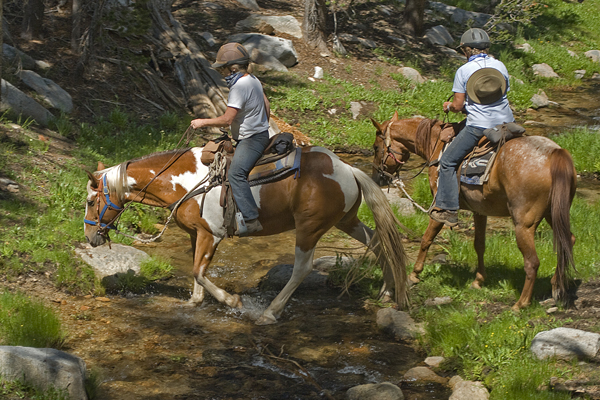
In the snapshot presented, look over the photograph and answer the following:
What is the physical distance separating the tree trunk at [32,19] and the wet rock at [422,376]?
12.5 meters

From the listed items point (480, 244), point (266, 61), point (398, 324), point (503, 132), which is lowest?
point (398, 324)

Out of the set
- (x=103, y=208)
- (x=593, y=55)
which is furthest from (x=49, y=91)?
(x=593, y=55)

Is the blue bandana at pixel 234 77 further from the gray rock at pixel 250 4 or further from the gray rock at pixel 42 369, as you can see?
the gray rock at pixel 250 4

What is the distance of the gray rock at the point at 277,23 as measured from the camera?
18297 millimetres

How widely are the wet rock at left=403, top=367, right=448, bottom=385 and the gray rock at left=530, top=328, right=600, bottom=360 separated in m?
0.91

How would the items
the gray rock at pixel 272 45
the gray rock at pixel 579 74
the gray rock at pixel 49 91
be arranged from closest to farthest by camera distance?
the gray rock at pixel 49 91 < the gray rock at pixel 272 45 < the gray rock at pixel 579 74

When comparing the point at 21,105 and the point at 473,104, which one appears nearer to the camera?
the point at 473,104

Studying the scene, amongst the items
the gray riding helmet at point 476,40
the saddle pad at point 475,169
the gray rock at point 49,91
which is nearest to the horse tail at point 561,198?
the saddle pad at point 475,169

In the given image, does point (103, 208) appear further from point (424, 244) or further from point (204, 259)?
point (424, 244)

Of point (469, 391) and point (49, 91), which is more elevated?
point (49, 91)

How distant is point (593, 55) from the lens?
21391mm

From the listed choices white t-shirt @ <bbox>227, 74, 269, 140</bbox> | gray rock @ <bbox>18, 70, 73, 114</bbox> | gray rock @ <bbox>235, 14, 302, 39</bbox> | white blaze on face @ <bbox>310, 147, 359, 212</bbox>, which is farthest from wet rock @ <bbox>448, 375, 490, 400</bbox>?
gray rock @ <bbox>235, 14, 302, 39</bbox>

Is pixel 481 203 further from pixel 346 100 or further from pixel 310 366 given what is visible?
pixel 346 100

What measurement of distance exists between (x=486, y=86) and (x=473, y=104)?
28cm
